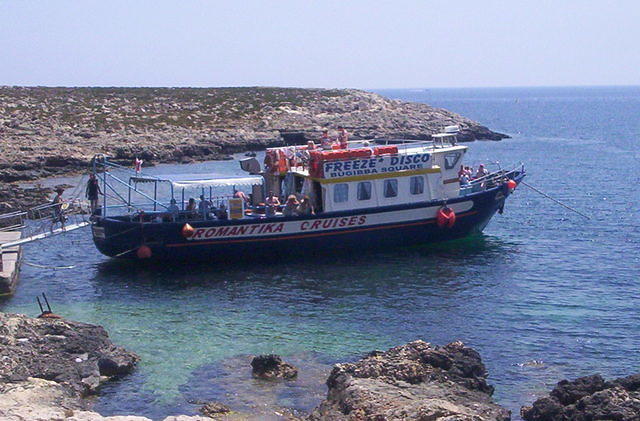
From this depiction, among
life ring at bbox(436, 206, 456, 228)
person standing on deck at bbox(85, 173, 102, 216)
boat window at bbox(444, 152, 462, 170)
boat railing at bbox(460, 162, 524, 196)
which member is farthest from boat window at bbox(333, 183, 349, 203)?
person standing on deck at bbox(85, 173, 102, 216)

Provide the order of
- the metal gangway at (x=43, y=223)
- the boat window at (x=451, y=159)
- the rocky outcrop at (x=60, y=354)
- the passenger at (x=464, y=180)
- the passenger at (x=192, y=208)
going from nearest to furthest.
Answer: the rocky outcrop at (x=60, y=354) → the metal gangway at (x=43, y=223) → the passenger at (x=192, y=208) → the boat window at (x=451, y=159) → the passenger at (x=464, y=180)

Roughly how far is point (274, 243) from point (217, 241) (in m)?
2.01

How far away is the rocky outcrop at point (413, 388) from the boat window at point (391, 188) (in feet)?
43.1

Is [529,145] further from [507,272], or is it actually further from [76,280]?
[76,280]

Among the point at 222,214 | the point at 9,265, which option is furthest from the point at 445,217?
the point at 9,265

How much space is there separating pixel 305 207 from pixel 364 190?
7.60ft

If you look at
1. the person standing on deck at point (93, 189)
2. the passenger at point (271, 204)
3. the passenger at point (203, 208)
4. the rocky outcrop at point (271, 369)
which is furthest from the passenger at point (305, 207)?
the rocky outcrop at point (271, 369)

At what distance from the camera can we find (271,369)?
58.4ft

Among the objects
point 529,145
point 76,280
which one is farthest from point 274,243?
point 529,145

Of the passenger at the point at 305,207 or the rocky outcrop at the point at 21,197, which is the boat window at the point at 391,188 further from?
the rocky outcrop at the point at 21,197

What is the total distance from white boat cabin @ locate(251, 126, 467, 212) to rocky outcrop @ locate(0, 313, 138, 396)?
11.9 metres

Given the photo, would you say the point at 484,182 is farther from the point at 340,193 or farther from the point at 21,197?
the point at 21,197

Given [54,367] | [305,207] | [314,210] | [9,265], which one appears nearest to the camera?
[54,367]

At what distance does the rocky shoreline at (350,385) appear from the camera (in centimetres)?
1419
